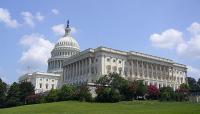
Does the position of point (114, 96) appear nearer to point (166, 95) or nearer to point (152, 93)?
point (166, 95)

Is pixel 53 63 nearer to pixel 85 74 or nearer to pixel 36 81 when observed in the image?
pixel 36 81

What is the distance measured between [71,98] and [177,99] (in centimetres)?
3166

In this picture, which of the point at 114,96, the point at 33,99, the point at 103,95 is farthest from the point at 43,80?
the point at 114,96

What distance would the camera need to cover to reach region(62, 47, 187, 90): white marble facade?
438 feet

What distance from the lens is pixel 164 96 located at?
100 meters

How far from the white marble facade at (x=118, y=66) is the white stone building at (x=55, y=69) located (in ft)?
64.3

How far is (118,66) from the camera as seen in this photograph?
447 ft

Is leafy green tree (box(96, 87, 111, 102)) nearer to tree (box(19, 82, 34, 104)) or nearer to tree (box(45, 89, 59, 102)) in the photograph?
tree (box(45, 89, 59, 102))

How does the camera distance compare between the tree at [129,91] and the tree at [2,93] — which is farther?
the tree at [2,93]

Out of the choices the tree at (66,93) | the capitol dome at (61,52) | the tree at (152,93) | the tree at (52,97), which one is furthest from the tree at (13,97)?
the capitol dome at (61,52)

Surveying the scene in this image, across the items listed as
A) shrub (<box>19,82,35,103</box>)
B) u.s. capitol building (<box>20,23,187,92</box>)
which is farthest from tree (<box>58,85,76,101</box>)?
shrub (<box>19,82,35,103</box>)

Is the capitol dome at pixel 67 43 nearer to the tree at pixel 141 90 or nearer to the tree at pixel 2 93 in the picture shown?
the tree at pixel 2 93

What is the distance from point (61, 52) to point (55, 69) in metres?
10.0

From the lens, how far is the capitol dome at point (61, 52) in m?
186
